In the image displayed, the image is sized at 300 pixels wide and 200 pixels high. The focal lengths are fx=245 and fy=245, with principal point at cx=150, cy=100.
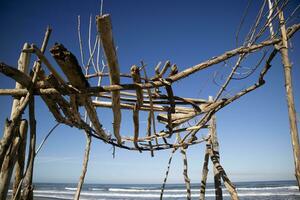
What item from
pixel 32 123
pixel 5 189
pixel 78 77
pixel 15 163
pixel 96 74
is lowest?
pixel 5 189

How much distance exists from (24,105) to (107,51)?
3.22ft

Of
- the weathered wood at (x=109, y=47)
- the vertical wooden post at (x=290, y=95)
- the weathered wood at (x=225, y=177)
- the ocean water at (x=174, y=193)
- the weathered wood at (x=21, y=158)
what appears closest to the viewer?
the weathered wood at (x=109, y=47)

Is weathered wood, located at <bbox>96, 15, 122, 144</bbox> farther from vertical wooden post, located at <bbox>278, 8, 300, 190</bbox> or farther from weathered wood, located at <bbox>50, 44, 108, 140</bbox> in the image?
vertical wooden post, located at <bbox>278, 8, 300, 190</bbox>

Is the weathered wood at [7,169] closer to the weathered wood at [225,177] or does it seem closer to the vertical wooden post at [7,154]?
the vertical wooden post at [7,154]

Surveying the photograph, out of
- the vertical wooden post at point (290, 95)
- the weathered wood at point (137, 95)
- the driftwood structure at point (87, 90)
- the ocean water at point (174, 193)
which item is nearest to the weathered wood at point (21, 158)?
the driftwood structure at point (87, 90)

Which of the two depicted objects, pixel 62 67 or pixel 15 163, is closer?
pixel 62 67

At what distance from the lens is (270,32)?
11.2 ft

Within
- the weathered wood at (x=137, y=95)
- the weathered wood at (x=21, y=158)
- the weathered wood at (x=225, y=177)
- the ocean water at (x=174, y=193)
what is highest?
the weathered wood at (x=137, y=95)

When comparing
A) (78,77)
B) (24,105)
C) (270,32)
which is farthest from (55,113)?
→ (270,32)

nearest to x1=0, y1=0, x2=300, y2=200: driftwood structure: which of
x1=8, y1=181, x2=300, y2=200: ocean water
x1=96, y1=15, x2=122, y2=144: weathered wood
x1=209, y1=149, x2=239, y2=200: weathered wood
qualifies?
x1=96, y1=15, x2=122, y2=144: weathered wood

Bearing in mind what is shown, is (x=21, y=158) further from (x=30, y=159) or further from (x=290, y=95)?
(x=290, y=95)

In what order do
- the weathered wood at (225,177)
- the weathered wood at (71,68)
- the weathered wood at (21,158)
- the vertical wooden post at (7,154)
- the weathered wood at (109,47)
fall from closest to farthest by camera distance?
the weathered wood at (109,47) → the weathered wood at (71,68) → the vertical wooden post at (7,154) → the weathered wood at (21,158) → the weathered wood at (225,177)

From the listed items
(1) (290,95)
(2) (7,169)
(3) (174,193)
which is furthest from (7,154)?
(3) (174,193)

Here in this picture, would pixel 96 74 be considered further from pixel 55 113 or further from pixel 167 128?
pixel 167 128
